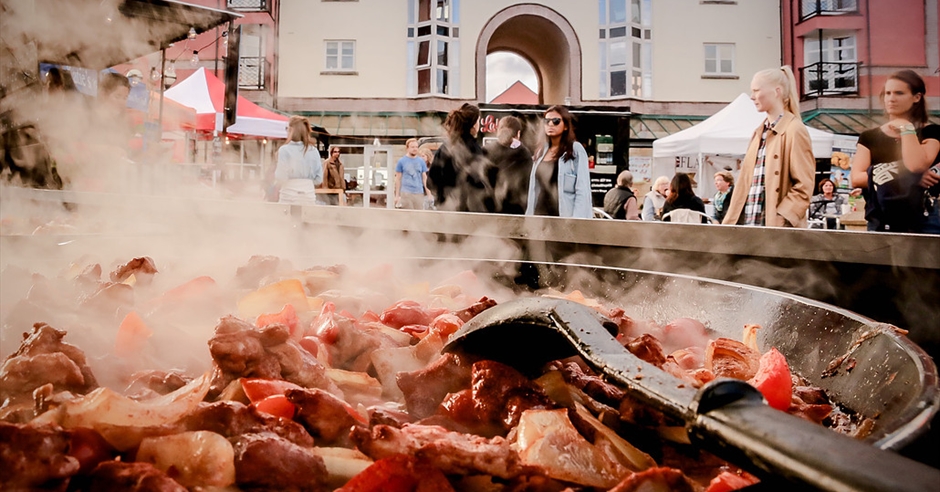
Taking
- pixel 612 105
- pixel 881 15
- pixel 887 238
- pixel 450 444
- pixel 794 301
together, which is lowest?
pixel 450 444

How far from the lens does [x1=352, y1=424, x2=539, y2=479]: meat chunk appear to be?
72 centimetres

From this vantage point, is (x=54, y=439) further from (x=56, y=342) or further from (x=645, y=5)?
(x=645, y=5)

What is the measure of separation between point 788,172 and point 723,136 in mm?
7752

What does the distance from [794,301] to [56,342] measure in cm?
155

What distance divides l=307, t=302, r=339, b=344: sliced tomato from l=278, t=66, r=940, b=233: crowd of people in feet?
11.5

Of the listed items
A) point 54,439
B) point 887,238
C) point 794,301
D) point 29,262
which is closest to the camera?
point 54,439

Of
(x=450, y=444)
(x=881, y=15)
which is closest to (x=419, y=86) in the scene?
(x=881, y=15)

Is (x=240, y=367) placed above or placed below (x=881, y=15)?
below

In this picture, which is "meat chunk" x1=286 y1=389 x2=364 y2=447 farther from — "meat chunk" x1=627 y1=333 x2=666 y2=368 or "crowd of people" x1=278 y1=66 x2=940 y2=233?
"crowd of people" x1=278 y1=66 x2=940 y2=233

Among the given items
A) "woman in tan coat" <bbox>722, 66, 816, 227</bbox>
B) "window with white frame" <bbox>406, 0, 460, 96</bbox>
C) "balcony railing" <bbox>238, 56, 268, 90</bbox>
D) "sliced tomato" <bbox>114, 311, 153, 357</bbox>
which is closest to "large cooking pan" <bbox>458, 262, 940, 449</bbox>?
"sliced tomato" <bbox>114, 311, 153, 357</bbox>

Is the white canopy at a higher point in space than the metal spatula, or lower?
higher

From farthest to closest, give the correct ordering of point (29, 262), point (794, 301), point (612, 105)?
point (612, 105) → point (29, 262) → point (794, 301)

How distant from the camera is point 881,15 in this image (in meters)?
18.7

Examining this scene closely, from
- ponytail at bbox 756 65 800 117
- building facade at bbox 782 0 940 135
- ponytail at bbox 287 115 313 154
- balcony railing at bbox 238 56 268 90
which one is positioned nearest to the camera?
ponytail at bbox 756 65 800 117
